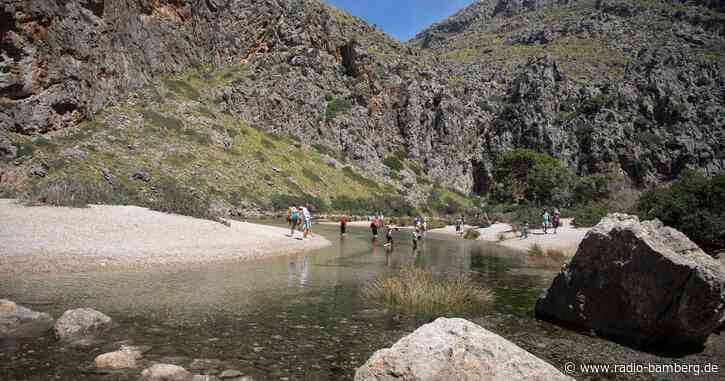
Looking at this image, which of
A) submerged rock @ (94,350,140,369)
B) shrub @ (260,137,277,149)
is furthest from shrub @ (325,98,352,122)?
submerged rock @ (94,350,140,369)

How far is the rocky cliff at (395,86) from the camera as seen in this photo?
56.9m

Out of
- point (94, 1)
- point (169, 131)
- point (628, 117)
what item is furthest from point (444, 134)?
point (94, 1)

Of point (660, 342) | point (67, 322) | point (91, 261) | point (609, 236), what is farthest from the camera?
point (91, 261)

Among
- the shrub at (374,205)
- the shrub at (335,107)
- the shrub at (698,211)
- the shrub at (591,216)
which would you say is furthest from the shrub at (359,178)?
the shrub at (698,211)

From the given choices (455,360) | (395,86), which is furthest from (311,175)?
(455,360)

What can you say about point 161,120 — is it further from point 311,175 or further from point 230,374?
point 230,374

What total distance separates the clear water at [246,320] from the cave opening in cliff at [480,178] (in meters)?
101

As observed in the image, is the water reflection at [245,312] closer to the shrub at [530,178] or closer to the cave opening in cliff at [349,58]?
the shrub at [530,178]

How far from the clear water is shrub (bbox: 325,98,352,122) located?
80.5m

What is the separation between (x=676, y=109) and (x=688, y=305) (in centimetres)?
11476

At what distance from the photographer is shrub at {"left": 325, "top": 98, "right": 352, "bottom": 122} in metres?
96.5

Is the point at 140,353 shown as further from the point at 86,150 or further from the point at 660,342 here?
the point at 86,150

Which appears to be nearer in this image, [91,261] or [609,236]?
[609,236]

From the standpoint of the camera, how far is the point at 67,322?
27.3 feet
